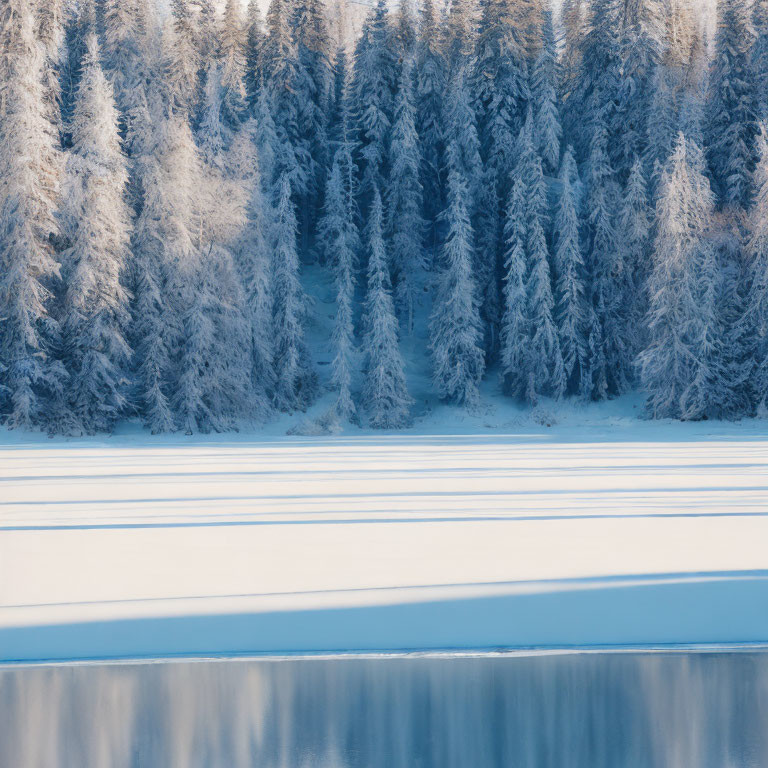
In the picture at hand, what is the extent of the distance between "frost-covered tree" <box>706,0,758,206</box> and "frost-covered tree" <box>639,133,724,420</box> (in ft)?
13.3

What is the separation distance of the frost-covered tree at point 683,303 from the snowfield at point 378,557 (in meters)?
14.8

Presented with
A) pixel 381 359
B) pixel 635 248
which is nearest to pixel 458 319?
pixel 381 359

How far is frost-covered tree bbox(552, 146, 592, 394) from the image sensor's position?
4131cm

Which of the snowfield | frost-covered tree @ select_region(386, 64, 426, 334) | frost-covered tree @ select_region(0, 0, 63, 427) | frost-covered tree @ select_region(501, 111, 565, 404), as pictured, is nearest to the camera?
the snowfield

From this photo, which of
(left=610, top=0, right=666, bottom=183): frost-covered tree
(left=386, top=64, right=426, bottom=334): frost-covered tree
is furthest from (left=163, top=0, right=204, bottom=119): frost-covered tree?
(left=610, top=0, right=666, bottom=183): frost-covered tree

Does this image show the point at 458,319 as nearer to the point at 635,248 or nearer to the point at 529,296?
the point at 529,296

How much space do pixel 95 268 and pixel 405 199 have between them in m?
16.6

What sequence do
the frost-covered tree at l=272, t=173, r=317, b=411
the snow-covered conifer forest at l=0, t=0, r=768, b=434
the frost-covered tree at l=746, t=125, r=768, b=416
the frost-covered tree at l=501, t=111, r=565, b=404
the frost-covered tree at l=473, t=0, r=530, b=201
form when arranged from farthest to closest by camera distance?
the frost-covered tree at l=473, t=0, r=530, b=201, the frost-covered tree at l=501, t=111, r=565, b=404, the frost-covered tree at l=272, t=173, r=317, b=411, the frost-covered tree at l=746, t=125, r=768, b=416, the snow-covered conifer forest at l=0, t=0, r=768, b=434

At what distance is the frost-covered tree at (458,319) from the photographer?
40.6m

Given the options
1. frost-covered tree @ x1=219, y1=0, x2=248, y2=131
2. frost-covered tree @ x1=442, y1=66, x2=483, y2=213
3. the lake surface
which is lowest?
the lake surface

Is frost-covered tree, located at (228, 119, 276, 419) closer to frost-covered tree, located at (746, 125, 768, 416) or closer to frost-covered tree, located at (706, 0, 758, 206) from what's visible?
frost-covered tree, located at (746, 125, 768, 416)

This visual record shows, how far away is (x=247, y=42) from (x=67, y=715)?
52.1 m

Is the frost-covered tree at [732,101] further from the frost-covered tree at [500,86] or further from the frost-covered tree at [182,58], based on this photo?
the frost-covered tree at [182,58]

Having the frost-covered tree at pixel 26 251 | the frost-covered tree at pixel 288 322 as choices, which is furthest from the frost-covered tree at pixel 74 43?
the frost-covered tree at pixel 288 322
